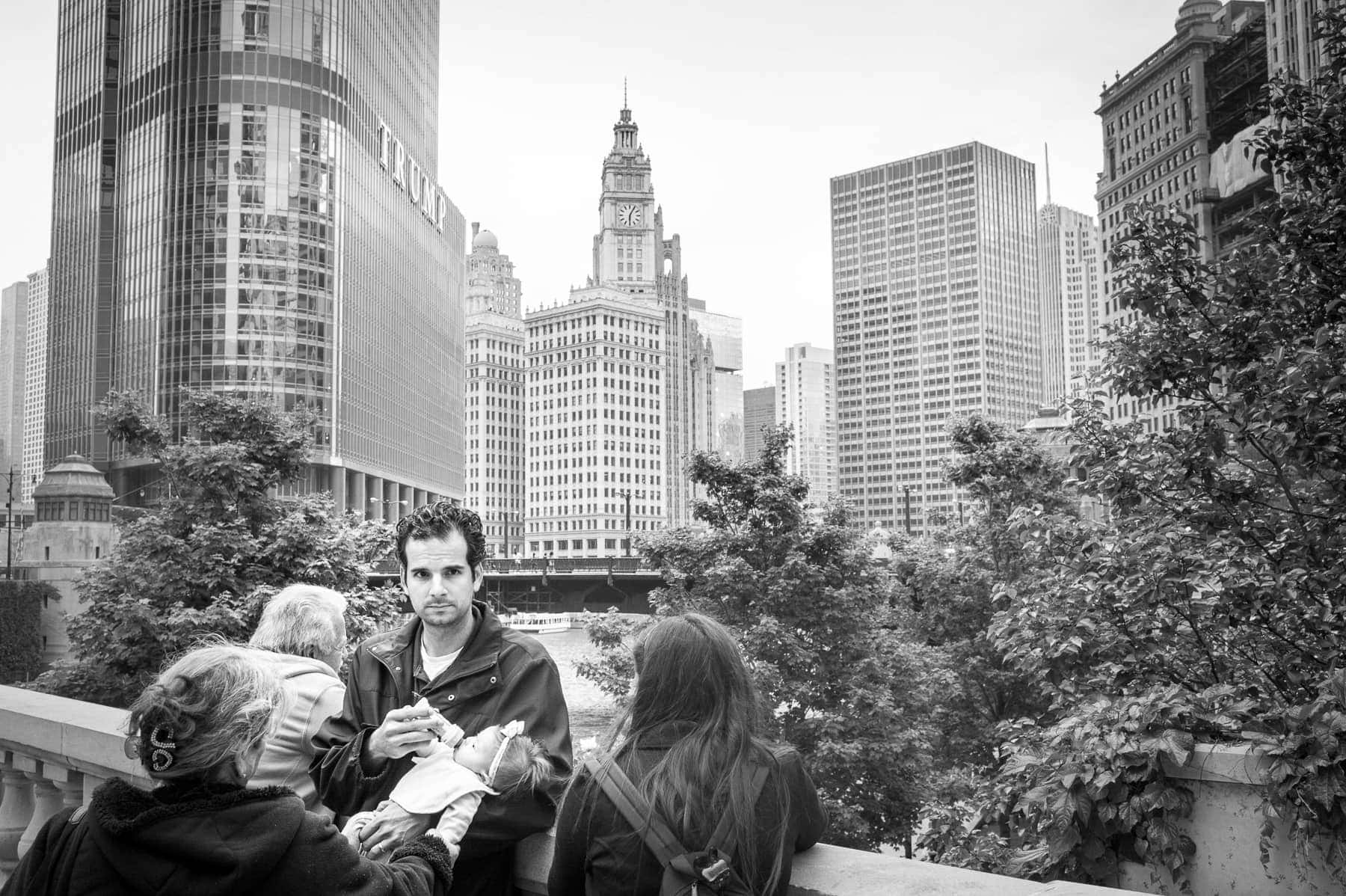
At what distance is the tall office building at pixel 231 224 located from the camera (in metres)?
84.5

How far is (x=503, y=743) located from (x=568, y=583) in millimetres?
78721

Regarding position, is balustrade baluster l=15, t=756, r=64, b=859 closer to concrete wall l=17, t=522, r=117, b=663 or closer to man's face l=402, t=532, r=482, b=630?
man's face l=402, t=532, r=482, b=630

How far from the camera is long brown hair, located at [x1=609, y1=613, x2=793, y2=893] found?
2.99m

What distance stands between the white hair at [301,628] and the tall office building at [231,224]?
7847cm

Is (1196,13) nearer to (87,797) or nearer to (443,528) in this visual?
(443,528)

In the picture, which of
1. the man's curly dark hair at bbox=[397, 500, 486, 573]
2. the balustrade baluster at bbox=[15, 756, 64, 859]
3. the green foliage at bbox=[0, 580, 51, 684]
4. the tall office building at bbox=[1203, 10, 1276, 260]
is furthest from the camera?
the tall office building at bbox=[1203, 10, 1276, 260]

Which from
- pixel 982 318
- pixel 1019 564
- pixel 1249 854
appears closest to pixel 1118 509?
pixel 1249 854

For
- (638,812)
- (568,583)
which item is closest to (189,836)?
(638,812)

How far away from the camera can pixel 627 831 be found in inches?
121

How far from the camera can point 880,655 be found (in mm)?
23328

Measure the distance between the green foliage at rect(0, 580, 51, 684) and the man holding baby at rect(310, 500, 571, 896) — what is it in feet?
170

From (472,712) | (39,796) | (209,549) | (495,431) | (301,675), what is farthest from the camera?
(495,431)

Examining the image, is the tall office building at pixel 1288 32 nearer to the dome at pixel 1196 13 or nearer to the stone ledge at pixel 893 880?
the dome at pixel 1196 13

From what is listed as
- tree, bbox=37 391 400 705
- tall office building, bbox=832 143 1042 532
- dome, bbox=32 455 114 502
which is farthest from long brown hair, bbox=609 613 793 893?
tall office building, bbox=832 143 1042 532
